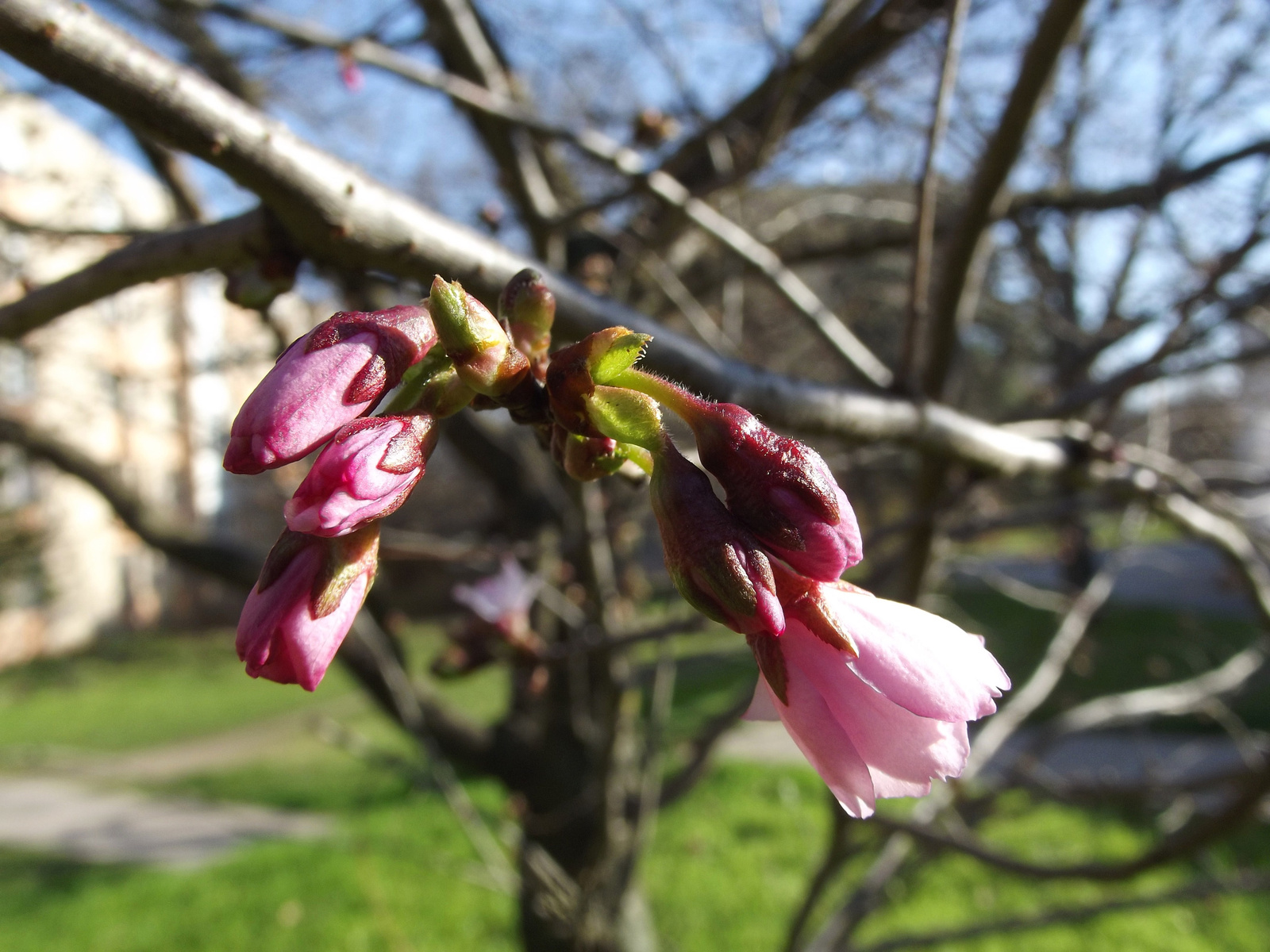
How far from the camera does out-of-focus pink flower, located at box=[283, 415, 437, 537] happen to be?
0.63 m

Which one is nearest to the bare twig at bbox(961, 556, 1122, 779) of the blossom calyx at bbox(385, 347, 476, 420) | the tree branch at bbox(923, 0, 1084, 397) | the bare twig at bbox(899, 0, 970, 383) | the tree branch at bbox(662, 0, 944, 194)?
the tree branch at bbox(923, 0, 1084, 397)

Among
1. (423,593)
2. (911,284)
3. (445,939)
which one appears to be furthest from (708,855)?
(423,593)

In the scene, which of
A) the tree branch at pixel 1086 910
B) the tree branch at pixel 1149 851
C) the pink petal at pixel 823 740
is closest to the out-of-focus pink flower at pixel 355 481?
the pink petal at pixel 823 740

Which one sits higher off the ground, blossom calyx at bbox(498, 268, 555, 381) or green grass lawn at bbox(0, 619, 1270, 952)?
blossom calyx at bbox(498, 268, 555, 381)

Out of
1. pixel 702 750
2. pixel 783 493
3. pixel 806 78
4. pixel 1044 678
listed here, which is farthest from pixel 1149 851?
pixel 806 78

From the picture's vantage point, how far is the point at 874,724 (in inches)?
28.5

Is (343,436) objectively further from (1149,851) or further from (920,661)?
(1149,851)

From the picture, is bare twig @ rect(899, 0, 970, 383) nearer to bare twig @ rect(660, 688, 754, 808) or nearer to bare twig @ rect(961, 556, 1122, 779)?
bare twig @ rect(660, 688, 754, 808)

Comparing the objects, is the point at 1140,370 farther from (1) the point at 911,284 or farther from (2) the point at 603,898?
(2) the point at 603,898

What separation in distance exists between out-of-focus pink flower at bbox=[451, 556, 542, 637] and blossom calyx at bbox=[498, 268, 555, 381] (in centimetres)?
179

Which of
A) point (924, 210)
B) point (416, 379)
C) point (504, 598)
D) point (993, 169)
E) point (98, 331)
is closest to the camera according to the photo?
point (416, 379)

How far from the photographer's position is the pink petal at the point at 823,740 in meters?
0.69

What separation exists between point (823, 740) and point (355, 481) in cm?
43

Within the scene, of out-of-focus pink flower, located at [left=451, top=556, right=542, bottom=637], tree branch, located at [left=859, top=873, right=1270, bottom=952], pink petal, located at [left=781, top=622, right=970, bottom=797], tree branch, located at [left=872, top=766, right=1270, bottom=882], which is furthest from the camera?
out-of-focus pink flower, located at [left=451, top=556, right=542, bottom=637]
